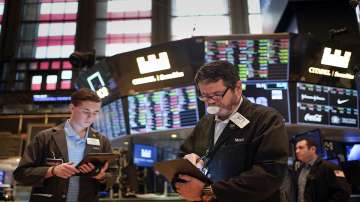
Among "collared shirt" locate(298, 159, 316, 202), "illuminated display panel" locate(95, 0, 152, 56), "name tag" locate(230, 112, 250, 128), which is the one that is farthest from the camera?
"illuminated display panel" locate(95, 0, 152, 56)

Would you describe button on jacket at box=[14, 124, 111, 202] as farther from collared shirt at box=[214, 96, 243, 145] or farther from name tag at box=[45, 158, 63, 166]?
collared shirt at box=[214, 96, 243, 145]

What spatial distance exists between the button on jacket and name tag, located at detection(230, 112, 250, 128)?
39.2 inches

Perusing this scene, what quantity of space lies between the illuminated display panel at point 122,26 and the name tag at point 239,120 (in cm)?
1039

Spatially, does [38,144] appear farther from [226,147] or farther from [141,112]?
[141,112]

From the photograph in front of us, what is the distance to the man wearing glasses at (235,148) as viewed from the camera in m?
1.52

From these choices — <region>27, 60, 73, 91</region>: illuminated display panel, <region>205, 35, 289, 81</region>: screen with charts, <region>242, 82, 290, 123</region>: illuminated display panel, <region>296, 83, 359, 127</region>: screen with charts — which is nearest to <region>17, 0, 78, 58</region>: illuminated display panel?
<region>27, 60, 73, 91</region>: illuminated display panel

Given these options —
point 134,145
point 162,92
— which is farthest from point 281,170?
point 134,145

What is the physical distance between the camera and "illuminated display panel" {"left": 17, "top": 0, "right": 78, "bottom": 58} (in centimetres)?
1230

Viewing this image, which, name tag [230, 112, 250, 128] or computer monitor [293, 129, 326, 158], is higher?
name tag [230, 112, 250, 128]

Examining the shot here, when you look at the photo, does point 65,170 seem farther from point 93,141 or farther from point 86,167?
point 93,141

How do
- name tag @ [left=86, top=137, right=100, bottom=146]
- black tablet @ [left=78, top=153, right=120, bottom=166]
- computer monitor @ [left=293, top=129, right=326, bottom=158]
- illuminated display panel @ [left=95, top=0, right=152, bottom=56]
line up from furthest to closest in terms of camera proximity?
illuminated display panel @ [left=95, top=0, right=152, bottom=56] < computer monitor @ [left=293, top=129, right=326, bottom=158] < name tag @ [left=86, top=137, right=100, bottom=146] < black tablet @ [left=78, top=153, right=120, bottom=166]

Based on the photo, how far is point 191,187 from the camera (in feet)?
5.17

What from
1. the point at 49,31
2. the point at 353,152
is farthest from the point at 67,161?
the point at 49,31

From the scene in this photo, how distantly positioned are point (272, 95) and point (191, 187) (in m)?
3.32
